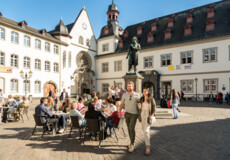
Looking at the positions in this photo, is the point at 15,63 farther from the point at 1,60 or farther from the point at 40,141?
the point at 40,141

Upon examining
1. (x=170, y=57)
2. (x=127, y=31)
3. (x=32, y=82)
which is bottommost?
(x=32, y=82)

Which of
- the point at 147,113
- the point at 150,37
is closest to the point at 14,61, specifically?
the point at 150,37

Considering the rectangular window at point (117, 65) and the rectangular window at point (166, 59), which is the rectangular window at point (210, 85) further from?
the rectangular window at point (117, 65)

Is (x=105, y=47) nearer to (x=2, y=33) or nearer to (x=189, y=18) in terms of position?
(x=189, y=18)

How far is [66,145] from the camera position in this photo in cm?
533

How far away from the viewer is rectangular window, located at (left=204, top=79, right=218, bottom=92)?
2280 cm

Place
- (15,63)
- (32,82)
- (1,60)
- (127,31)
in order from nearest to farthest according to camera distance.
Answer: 1. (1,60)
2. (15,63)
3. (32,82)
4. (127,31)

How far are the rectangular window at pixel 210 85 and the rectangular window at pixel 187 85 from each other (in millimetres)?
1926

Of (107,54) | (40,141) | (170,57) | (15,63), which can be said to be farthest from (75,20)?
(40,141)

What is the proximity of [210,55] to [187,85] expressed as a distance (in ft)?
17.0

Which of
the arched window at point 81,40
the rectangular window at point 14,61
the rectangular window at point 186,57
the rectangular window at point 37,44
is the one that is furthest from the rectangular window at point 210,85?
the rectangular window at point 14,61

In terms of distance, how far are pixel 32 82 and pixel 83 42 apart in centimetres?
1268

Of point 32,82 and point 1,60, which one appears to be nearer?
point 1,60

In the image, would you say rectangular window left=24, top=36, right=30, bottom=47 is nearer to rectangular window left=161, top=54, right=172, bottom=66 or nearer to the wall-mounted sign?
the wall-mounted sign
